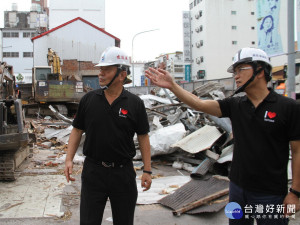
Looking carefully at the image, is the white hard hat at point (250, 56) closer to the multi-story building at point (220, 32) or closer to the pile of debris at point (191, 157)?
the pile of debris at point (191, 157)

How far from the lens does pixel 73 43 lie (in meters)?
35.9

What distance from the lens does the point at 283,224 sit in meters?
2.34

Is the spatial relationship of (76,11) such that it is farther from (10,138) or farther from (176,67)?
(10,138)

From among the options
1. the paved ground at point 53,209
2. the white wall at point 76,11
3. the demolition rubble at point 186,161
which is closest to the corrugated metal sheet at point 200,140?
the demolition rubble at point 186,161

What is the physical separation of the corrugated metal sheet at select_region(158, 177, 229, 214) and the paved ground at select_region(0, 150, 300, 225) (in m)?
0.09

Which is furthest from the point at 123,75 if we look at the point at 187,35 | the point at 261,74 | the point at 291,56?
the point at 187,35

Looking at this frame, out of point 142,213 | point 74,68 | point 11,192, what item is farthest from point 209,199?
point 74,68

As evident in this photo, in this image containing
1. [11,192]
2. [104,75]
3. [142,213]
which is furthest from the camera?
[11,192]

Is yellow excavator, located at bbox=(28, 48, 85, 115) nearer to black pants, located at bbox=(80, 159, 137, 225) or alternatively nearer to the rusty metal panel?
the rusty metal panel

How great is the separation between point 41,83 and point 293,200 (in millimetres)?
18879

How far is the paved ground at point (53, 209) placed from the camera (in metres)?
4.32

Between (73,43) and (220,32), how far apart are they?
2607 centimetres

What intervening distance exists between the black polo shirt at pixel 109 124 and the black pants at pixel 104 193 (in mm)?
123

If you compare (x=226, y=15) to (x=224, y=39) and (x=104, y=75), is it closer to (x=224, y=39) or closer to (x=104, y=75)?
(x=224, y=39)
